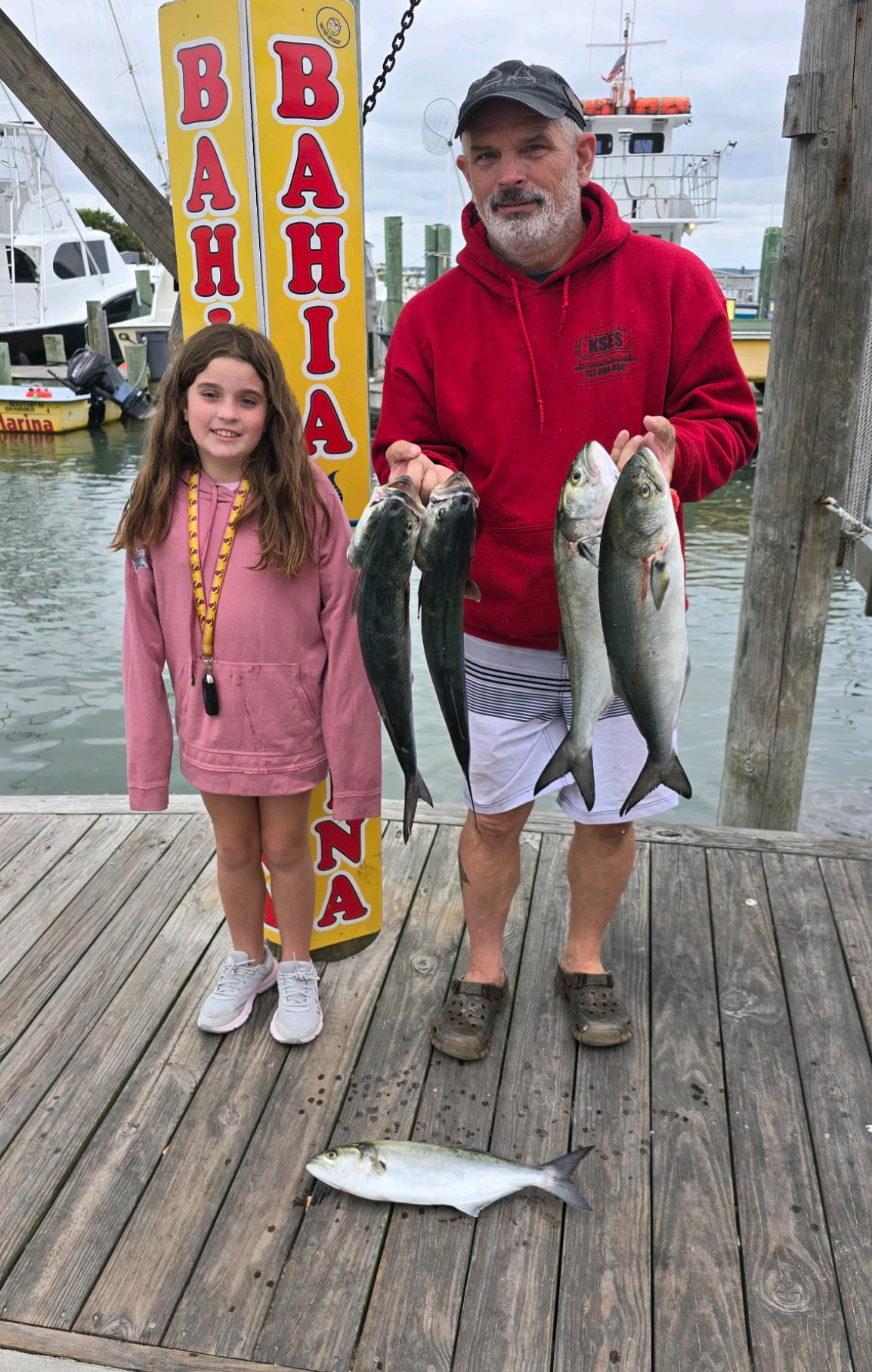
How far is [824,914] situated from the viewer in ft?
10.3

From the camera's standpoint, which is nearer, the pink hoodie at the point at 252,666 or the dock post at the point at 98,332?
the pink hoodie at the point at 252,666

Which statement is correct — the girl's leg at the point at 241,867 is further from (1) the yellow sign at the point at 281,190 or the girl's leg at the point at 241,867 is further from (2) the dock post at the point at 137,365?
(2) the dock post at the point at 137,365

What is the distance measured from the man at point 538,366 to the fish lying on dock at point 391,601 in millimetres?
180

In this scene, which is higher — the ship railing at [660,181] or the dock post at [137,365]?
the ship railing at [660,181]

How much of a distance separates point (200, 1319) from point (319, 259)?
2.41 meters

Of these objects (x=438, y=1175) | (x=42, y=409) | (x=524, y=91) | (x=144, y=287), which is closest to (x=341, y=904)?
(x=438, y=1175)

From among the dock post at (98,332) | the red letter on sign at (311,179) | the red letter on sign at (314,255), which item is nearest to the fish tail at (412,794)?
the red letter on sign at (314,255)

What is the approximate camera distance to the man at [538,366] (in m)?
2.10

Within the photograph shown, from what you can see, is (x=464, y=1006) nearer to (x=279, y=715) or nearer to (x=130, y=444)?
(x=279, y=715)

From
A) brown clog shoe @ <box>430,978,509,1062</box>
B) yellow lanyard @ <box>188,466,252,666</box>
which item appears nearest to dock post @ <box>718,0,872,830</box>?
brown clog shoe @ <box>430,978,509,1062</box>

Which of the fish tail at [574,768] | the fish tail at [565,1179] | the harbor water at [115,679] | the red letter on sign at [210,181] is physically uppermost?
the red letter on sign at [210,181]

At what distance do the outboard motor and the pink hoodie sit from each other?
1549 cm

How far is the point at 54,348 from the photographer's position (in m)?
19.1

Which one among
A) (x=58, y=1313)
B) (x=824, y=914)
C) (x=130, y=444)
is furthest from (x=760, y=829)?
(x=130, y=444)
